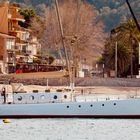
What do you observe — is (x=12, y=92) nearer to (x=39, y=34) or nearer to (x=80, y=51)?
(x=80, y=51)

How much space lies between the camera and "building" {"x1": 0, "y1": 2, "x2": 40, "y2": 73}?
420ft

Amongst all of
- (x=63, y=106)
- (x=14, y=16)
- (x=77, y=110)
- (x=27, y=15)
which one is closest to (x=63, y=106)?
(x=63, y=106)

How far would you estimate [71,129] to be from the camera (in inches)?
2488

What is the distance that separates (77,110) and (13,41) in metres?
63.7

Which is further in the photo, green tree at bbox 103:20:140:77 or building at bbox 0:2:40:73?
building at bbox 0:2:40:73

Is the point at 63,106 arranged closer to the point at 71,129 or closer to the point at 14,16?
the point at 71,129

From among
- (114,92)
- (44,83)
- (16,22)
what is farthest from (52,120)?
(16,22)

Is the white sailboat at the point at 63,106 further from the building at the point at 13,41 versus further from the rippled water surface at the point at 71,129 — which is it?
the building at the point at 13,41

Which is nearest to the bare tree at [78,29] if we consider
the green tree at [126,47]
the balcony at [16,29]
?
the balcony at [16,29]

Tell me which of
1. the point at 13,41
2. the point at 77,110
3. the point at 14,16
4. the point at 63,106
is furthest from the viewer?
the point at 14,16

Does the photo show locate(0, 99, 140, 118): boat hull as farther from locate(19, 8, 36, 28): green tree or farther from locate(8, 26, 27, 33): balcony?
locate(19, 8, 36, 28): green tree

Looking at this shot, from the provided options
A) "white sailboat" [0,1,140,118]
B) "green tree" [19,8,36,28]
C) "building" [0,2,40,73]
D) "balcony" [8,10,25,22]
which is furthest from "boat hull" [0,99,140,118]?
"green tree" [19,8,36,28]

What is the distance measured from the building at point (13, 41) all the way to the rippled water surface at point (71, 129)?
53843 mm

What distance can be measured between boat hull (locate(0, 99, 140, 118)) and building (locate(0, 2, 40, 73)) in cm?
5009
